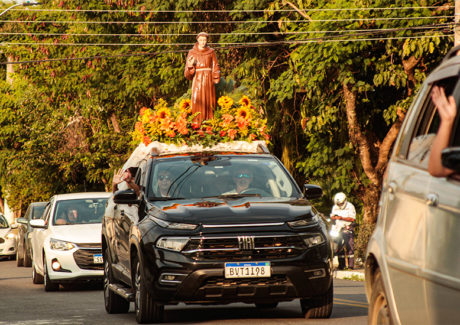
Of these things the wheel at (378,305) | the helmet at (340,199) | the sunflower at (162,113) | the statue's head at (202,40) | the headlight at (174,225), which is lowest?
the helmet at (340,199)

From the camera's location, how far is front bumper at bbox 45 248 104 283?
56.5ft

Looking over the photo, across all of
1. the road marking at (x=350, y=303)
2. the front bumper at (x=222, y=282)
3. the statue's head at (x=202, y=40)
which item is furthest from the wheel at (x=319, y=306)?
the statue's head at (x=202, y=40)

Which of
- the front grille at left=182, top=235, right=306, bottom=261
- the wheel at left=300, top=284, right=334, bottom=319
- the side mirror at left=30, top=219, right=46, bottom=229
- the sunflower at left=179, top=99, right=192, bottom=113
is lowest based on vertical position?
the side mirror at left=30, top=219, right=46, bottom=229

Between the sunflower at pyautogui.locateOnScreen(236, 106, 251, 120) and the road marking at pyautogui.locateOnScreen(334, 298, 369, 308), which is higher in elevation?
the sunflower at pyautogui.locateOnScreen(236, 106, 251, 120)

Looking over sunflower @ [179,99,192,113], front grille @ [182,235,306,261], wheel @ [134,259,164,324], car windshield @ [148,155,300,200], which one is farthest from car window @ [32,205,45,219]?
front grille @ [182,235,306,261]

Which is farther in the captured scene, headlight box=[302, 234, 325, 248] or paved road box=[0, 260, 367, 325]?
paved road box=[0, 260, 367, 325]

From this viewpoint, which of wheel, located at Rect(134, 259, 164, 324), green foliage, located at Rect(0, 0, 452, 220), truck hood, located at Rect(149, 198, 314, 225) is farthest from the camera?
green foliage, located at Rect(0, 0, 452, 220)

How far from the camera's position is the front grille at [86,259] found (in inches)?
679

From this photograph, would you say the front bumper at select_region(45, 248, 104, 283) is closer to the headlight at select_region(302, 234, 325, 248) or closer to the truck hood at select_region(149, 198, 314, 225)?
the truck hood at select_region(149, 198, 314, 225)

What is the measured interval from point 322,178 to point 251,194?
63.8 ft

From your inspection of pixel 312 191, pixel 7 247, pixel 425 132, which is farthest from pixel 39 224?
pixel 7 247

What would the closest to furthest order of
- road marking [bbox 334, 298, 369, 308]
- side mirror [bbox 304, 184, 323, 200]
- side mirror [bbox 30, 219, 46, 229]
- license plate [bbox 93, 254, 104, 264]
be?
side mirror [bbox 304, 184, 323, 200], road marking [bbox 334, 298, 369, 308], license plate [bbox 93, 254, 104, 264], side mirror [bbox 30, 219, 46, 229]

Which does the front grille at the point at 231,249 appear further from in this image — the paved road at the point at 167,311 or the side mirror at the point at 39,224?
the side mirror at the point at 39,224

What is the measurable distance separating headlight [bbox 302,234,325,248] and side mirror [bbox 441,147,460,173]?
5577 mm
